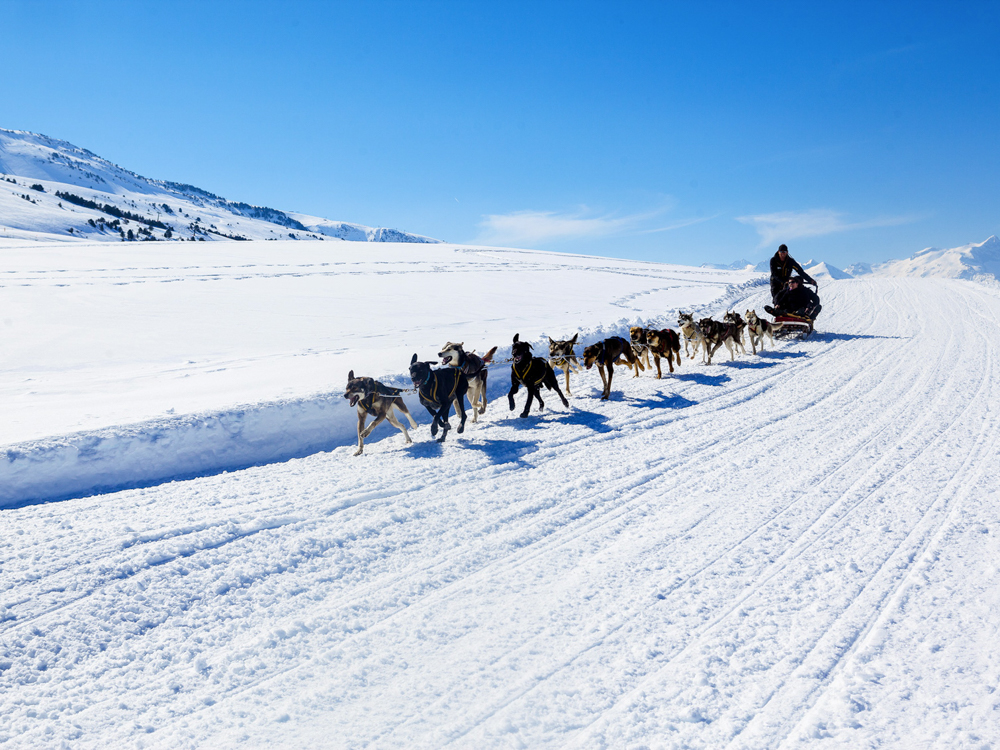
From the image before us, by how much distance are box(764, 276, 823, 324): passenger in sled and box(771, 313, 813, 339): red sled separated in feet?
0.35

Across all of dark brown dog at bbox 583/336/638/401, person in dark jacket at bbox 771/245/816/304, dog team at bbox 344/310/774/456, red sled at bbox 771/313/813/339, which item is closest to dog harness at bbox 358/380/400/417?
dog team at bbox 344/310/774/456

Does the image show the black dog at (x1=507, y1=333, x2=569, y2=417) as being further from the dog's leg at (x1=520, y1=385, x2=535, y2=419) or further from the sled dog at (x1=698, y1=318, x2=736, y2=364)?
the sled dog at (x1=698, y1=318, x2=736, y2=364)

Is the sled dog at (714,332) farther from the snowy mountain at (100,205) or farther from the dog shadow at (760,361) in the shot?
the snowy mountain at (100,205)

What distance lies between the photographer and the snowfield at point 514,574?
2.49m

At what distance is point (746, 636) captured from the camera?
294 cm

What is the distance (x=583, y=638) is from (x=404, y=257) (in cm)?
3121

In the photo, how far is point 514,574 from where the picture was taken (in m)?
3.62

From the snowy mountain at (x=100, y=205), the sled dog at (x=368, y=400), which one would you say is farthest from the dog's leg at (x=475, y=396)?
the snowy mountain at (x=100, y=205)

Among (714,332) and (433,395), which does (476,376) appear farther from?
(714,332)

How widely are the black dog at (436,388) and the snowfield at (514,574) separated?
1.24 feet

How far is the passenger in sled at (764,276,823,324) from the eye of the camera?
41.8 ft

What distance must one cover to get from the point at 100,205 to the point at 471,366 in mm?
134932

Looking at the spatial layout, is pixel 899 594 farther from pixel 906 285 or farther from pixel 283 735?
pixel 906 285

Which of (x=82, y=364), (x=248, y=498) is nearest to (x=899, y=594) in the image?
(x=248, y=498)
